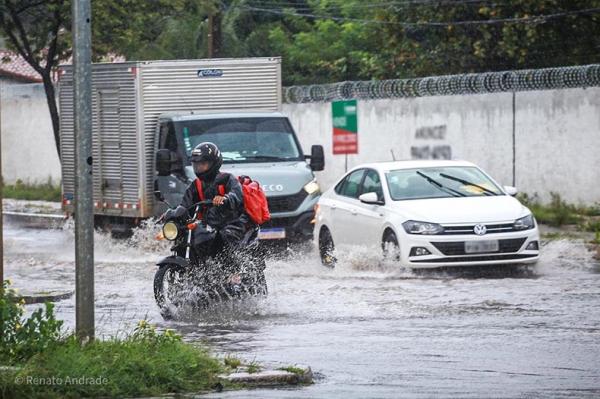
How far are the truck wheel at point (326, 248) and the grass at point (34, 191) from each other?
2020 centimetres

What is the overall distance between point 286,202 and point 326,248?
47.5 inches

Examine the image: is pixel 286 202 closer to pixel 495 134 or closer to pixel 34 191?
pixel 495 134

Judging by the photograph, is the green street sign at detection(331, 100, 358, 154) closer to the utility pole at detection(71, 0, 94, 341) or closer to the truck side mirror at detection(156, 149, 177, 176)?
the truck side mirror at detection(156, 149, 177, 176)

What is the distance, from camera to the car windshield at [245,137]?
71.2ft

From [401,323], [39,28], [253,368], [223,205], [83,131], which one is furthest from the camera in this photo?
[39,28]

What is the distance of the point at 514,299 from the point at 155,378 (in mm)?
6637

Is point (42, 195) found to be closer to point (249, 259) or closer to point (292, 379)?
point (249, 259)

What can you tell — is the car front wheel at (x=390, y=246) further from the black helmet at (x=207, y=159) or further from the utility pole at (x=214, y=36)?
the utility pole at (x=214, y=36)

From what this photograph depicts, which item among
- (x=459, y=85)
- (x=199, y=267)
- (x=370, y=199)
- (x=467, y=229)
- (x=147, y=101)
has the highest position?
(x=459, y=85)

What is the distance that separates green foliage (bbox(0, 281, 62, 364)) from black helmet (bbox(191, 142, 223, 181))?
477cm

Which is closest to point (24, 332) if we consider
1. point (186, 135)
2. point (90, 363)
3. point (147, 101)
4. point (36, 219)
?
point (90, 363)

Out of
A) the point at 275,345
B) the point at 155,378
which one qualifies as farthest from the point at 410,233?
the point at 155,378

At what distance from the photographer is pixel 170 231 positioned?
1412 cm

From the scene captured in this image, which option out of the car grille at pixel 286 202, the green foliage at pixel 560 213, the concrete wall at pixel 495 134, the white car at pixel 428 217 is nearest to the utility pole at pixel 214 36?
the concrete wall at pixel 495 134
